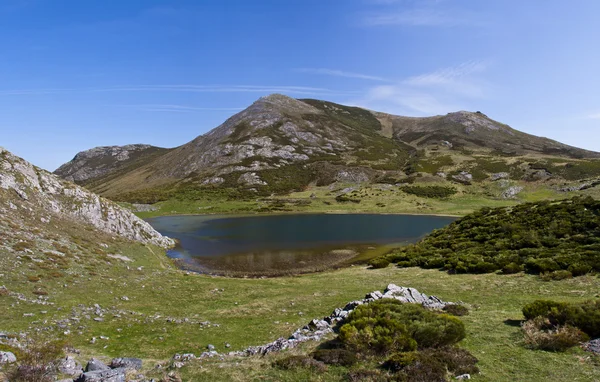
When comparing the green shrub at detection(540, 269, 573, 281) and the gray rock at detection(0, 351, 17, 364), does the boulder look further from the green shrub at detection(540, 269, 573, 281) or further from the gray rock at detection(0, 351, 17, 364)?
the gray rock at detection(0, 351, 17, 364)

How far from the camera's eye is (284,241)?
66.8 meters

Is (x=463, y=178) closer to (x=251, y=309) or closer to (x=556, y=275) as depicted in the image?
(x=556, y=275)

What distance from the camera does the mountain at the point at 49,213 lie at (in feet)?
112

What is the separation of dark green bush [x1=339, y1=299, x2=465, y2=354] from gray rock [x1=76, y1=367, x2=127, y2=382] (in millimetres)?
8645

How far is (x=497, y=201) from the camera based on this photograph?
12562 cm

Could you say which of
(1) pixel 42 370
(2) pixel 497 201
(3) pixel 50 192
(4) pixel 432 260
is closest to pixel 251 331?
(1) pixel 42 370

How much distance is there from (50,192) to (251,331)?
47.5 meters

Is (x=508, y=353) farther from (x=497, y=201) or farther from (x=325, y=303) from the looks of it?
(x=497, y=201)

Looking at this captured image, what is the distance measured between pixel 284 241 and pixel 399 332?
176ft

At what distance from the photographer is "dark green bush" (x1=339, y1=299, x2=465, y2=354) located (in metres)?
13.3

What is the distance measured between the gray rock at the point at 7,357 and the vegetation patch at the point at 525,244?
33.7 metres

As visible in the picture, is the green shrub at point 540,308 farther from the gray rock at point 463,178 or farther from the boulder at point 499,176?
the boulder at point 499,176

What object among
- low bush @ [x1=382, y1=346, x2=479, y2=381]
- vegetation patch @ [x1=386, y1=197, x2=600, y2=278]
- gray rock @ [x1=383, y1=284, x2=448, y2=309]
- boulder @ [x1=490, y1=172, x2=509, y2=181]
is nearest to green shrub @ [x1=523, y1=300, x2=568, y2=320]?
gray rock @ [x1=383, y1=284, x2=448, y2=309]

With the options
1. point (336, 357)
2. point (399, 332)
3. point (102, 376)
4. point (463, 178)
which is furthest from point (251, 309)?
point (463, 178)
